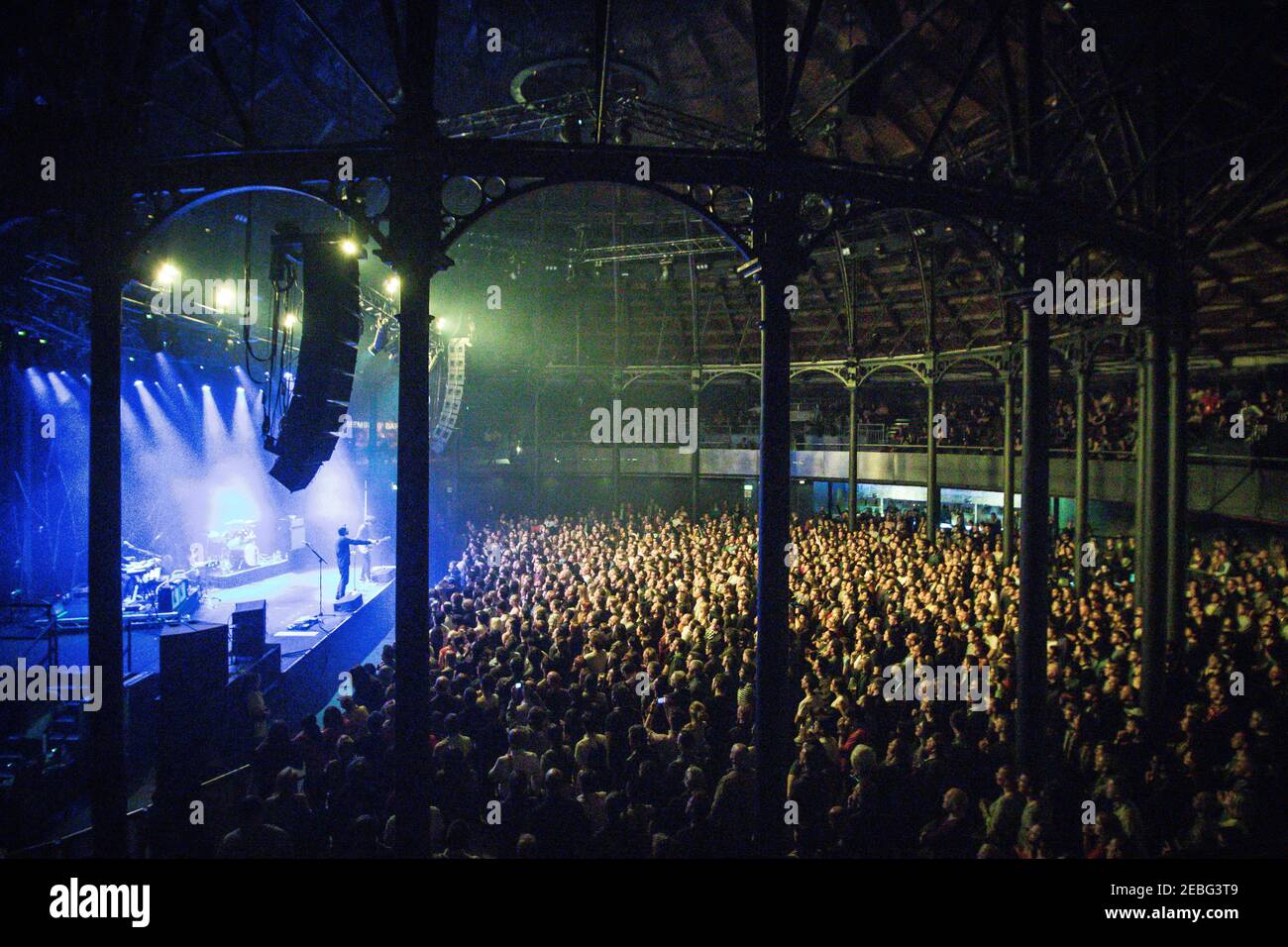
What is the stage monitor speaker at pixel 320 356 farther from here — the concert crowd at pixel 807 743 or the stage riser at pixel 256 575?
the stage riser at pixel 256 575

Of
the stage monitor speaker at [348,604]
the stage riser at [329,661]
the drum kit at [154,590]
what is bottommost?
the stage riser at [329,661]

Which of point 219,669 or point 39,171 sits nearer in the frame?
point 39,171

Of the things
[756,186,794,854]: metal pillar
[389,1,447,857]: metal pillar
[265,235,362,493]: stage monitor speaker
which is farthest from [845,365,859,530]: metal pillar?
[389,1,447,857]: metal pillar

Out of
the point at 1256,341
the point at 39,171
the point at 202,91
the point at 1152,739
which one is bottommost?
the point at 1152,739

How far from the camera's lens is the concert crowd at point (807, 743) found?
15.4 feet

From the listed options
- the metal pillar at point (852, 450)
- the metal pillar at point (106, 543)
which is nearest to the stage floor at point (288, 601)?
the metal pillar at point (106, 543)

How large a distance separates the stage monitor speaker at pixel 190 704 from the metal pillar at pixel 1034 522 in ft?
25.0

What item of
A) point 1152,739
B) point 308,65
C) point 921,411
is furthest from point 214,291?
point 921,411

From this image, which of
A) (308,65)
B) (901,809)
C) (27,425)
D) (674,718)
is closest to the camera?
(901,809)

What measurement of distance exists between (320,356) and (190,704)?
404cm

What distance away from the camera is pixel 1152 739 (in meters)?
6.71

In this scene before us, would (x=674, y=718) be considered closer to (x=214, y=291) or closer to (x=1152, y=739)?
(x=1152, y=739)

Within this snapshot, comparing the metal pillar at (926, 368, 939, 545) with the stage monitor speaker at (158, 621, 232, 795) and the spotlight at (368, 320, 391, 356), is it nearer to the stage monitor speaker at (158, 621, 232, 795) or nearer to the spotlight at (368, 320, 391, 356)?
the spotlight at (368, 320, 391, 356)

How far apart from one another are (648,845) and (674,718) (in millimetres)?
2017
